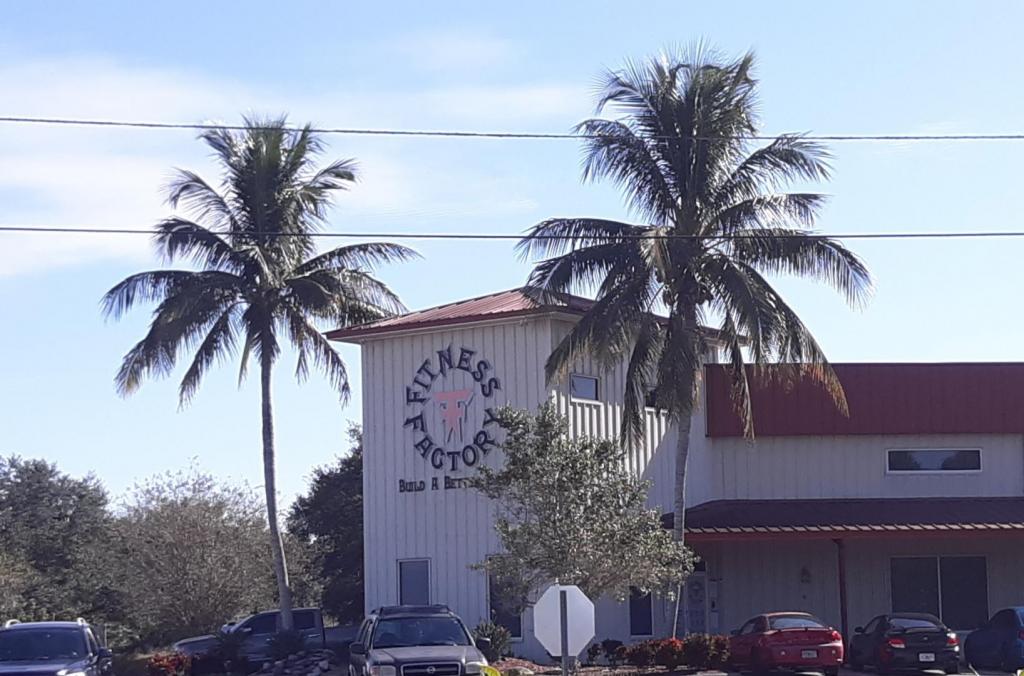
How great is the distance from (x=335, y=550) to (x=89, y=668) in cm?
2992

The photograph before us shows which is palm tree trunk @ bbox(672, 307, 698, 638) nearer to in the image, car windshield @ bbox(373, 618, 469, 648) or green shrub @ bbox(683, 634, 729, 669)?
green shrub @ bbox(683, 634, 729, 669)

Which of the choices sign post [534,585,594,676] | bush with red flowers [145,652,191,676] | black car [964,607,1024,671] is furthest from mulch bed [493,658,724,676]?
sign post [534,585,594,676]

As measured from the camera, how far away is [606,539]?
25.7 metres

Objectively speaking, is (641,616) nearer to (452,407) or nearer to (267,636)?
(452,407)

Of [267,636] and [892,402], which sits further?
[892,402]

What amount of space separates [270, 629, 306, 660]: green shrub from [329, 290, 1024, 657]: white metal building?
7.31ft

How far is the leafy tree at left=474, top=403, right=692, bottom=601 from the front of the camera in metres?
25.4

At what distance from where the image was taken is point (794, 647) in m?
27.0

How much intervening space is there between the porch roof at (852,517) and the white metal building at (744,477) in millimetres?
66

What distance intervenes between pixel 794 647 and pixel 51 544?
35.4 metres

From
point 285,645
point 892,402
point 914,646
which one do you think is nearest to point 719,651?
point 914,646

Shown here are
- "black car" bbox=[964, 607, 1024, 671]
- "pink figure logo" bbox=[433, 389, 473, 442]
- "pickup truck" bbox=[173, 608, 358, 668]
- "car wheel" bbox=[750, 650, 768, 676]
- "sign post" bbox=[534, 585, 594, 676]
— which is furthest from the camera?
"pickup truck" bbox=[173, 608, 358, 668]

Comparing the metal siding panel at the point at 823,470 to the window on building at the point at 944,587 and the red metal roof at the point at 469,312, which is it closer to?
the window on building at the point at 944,587

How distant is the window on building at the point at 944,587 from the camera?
3459 centimetres
